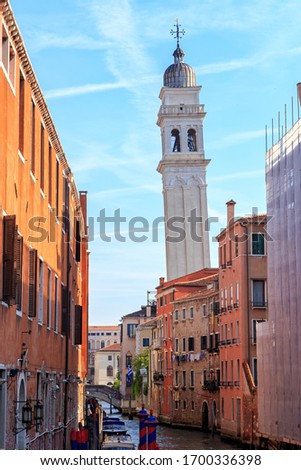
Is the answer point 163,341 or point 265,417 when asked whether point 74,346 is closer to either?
point 265,417

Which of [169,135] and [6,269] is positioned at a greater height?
[169,135]

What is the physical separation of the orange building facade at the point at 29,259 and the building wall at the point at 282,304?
384 inches

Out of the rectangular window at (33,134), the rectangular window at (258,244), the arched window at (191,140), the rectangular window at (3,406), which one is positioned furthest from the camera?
the arched window at (191,140)

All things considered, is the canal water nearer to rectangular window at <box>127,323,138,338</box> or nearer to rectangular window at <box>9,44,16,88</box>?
rectangular window at <box>9,44,16,88</box>

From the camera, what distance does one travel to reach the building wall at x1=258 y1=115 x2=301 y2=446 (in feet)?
96.3

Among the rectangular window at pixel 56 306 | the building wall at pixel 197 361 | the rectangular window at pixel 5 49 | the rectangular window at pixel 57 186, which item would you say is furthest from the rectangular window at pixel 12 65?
the building wall at pixel 197 361

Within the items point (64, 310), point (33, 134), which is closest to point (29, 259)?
point (33, 134)

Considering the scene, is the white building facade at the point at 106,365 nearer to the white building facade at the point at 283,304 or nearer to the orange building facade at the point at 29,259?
the white building facade at the point at 283,304

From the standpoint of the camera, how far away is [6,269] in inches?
473

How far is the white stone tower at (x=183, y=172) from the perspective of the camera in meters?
77.9

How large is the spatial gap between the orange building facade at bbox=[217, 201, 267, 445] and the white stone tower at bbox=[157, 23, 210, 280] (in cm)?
3346

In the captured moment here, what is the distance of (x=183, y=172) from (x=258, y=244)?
38.2 m
